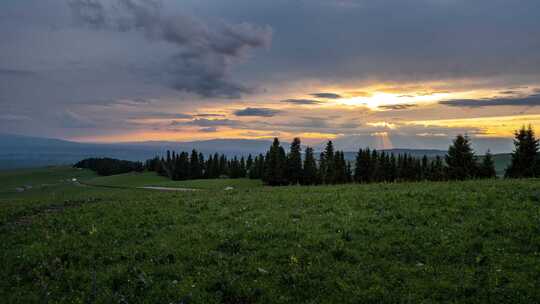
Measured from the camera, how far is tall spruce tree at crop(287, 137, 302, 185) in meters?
86.9

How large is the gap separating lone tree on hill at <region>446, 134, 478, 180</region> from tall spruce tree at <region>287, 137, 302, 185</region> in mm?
35472

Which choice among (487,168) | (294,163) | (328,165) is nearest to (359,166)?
(328,165)

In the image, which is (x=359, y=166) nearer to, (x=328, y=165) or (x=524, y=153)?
(x=328, y=165)

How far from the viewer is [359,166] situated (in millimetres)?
96375

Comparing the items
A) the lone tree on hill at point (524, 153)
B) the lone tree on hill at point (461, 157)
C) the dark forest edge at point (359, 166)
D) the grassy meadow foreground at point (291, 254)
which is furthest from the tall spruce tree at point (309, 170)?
the grassy meadow foreground at point (291, 254)

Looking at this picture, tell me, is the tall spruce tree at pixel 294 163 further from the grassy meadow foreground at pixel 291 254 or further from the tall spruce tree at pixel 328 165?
the grassy meadow foreground at pixel 291 254

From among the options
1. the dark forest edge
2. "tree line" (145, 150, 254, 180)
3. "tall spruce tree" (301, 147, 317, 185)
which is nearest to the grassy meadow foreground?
the dark forest edge

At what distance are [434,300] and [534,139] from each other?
66866mm

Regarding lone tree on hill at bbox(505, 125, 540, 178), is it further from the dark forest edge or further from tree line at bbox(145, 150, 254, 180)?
tree line at bbox(145, 150, 254, 180)

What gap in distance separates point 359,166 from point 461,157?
34975mm

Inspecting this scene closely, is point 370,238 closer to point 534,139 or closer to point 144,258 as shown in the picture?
point 144,258

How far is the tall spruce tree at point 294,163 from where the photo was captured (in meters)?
86.9

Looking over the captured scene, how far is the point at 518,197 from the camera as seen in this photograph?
55.9 ft

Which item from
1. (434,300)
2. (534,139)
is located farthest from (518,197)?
(534,139)
